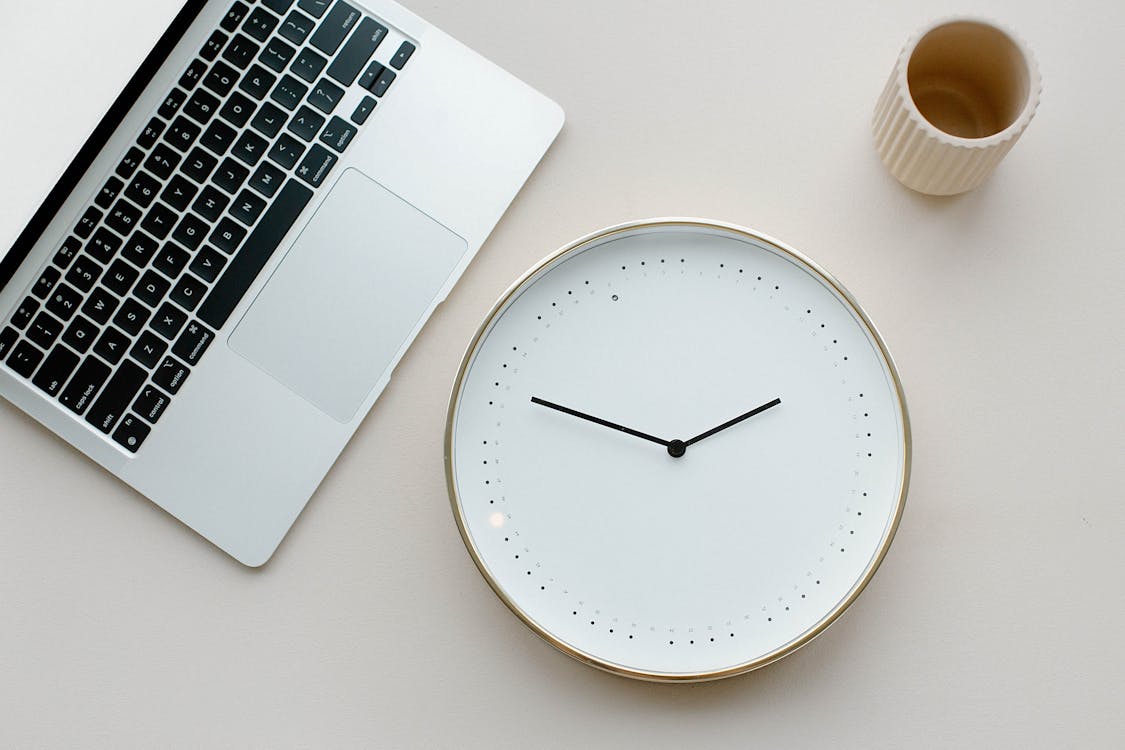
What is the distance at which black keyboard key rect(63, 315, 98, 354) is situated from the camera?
759mm

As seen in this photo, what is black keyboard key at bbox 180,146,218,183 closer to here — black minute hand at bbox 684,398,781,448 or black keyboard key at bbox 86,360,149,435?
black keyboard key at bbox 86,360,149,435

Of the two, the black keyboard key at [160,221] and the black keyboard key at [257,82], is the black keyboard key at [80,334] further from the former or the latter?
the black keyboard key at [257,82]

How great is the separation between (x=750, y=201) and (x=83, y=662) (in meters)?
0.68

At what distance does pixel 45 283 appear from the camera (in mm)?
763

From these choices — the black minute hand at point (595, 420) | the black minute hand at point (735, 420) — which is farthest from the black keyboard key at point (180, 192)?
the black minute hand at point (735, 420)

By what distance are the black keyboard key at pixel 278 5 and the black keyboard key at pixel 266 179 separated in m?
0.13

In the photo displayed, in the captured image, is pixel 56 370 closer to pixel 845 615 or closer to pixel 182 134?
pixel 182 134

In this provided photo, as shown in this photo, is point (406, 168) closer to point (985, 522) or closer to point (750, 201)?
point (750, 201)

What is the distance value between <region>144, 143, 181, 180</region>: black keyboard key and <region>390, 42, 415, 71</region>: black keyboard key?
190 millimetres

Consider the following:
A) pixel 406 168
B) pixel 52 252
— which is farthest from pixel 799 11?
pixel 52 252

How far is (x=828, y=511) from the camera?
724 millimetres

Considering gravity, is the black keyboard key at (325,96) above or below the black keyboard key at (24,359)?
above

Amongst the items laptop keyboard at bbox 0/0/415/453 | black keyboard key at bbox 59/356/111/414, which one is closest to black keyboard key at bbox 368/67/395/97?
laptop keyboard at bbox 0/0/415/453

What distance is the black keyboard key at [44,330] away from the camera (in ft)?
2.50
